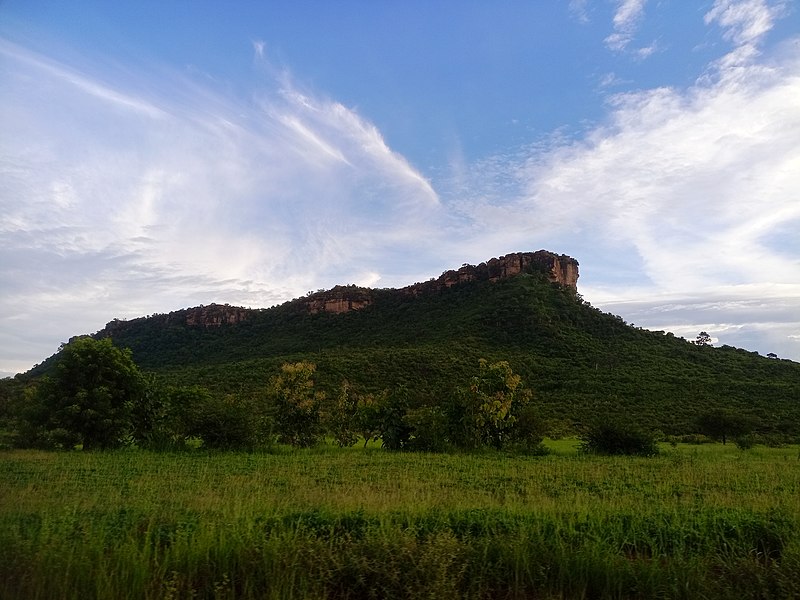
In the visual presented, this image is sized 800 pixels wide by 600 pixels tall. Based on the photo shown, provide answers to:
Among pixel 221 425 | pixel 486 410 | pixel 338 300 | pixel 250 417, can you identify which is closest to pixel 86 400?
pixel 221 425

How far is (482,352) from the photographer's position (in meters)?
53.3

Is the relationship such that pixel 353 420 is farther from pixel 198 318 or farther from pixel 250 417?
pixel 198 318

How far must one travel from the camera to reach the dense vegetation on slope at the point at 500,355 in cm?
4000

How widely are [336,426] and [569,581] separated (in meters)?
22.1

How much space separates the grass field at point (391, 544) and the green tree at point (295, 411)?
1464 cm

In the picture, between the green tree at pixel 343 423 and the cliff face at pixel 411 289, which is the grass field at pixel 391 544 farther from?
the cliff face at pixel 411 289

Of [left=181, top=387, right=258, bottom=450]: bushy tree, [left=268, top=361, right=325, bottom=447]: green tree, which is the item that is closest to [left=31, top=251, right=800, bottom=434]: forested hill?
[left=268, top=361, right=325, bottom=447]: green tree

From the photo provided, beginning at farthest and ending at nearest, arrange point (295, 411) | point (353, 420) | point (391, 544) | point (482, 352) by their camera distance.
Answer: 1. point (482, 352)
2. point (353, 420)
3. point (295, 411)
4. point (391, 544)

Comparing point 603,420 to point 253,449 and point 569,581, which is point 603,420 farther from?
point 569,581

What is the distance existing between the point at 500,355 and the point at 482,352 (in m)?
1.89

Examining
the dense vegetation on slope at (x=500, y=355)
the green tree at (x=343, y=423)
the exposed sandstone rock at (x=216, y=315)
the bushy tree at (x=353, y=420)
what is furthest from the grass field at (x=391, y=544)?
the exposed sandstone rock at (x=216, y=315)

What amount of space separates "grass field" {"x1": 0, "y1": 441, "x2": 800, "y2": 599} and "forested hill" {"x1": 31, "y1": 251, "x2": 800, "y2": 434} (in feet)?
75.8

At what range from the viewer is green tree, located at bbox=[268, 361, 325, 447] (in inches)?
1002

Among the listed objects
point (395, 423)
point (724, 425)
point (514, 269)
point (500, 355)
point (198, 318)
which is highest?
point (514, 269)
